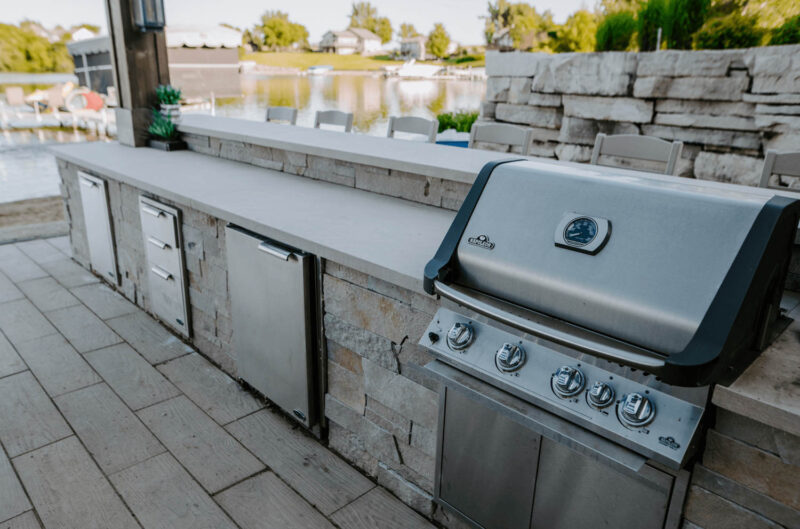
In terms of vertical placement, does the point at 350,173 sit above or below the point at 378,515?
above

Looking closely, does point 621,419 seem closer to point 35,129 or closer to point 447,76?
point 35,129

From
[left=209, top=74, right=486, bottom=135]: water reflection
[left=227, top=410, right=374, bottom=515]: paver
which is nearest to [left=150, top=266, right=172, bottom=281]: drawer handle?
[left=227, top=410, right=374, bottom=515]: paver

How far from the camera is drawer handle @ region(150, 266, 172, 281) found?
2.66 meters

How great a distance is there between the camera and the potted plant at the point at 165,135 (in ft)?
12.1

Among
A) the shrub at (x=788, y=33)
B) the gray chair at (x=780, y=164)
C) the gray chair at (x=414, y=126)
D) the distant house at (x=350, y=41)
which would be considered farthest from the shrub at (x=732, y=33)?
the distant house at (x=350, y=41)

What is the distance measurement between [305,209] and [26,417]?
145 centimetres

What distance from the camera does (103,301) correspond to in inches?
129

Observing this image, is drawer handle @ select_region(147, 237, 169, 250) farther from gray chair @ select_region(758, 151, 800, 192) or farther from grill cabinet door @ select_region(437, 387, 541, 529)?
gray chair @ select_region(758, 151, 800, 192)

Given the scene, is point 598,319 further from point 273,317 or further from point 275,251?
point 273,317

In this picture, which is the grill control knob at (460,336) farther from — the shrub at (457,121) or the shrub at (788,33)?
the shrub at (457,121)

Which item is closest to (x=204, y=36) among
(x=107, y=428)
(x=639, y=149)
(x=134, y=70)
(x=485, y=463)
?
(x=134, y=70)

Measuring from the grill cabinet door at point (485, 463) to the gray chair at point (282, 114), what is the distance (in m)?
3.41

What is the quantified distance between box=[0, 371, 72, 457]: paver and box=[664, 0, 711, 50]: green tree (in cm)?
525

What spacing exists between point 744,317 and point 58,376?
108 inches
